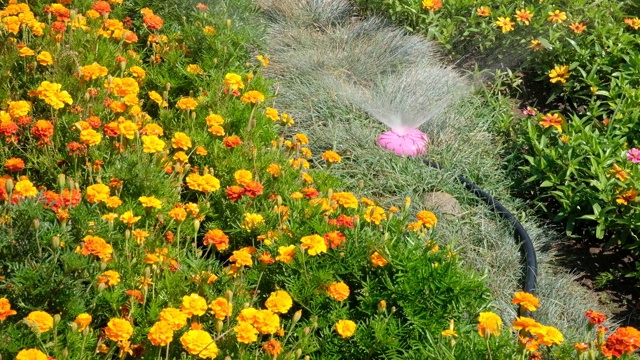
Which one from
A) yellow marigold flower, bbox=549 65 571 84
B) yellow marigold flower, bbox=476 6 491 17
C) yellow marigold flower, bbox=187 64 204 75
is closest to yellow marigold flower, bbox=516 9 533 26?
yellow marigold flower, bbox=476 6 491 17

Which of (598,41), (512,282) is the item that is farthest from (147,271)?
(598,41)

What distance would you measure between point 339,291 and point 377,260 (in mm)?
167

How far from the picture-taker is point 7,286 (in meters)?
2.87

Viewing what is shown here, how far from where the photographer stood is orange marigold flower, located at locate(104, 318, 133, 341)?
2621mm

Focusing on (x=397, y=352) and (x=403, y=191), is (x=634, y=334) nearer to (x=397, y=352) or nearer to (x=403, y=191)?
(x=397, y=352)

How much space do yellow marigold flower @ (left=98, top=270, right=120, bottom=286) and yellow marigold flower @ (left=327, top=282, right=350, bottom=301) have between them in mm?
658

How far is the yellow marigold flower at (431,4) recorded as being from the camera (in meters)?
5.58

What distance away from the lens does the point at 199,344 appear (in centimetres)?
259

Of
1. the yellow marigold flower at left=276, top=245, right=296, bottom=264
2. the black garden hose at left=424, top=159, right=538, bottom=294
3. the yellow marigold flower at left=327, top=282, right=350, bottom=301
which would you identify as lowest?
the black garden hose at left=424, top=159, right=538, bottom=294

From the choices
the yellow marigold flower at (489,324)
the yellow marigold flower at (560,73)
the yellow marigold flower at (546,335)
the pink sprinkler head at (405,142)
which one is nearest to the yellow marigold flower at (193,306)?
the yellow marigold flower at (489,324)

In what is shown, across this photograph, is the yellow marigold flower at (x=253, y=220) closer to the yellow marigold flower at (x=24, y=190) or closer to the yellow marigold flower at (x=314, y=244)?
the yellow marigold flower at (x=314, y=244)

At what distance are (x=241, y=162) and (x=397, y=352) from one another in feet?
3.88

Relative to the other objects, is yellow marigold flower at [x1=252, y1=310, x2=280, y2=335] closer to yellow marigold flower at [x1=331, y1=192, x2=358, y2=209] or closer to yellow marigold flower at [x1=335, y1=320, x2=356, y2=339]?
yellow marigold flower at [x1=335, y1=320, x2=356, y2=339]

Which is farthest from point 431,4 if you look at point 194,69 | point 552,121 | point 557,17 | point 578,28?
point 194,69
